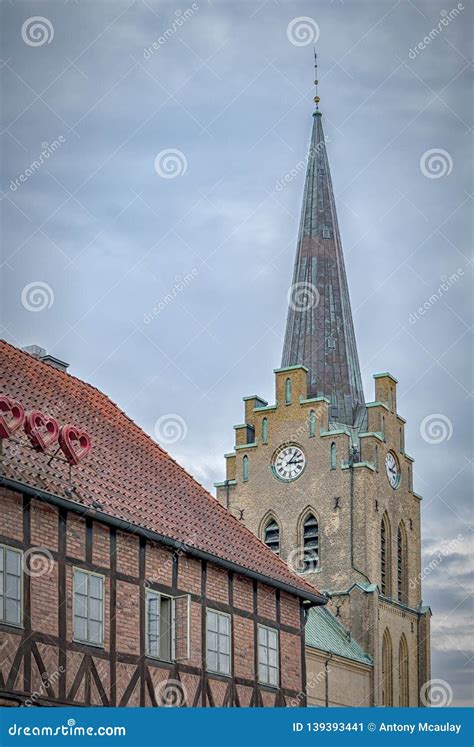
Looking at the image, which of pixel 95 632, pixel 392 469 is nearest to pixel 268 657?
pixel 95 632

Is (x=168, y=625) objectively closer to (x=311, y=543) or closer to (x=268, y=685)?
(x=268, y=685)

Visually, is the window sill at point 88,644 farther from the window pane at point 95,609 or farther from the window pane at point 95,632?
the window pane at point 95,609

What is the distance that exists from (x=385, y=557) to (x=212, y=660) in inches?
1550

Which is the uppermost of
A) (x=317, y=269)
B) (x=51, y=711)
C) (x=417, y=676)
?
(x=317, y=269)

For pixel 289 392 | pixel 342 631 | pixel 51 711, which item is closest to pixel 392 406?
pixel 289 392

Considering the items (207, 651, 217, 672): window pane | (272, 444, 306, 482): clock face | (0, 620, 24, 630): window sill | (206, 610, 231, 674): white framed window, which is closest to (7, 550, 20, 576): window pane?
(0, 620, 24, 630): window sill

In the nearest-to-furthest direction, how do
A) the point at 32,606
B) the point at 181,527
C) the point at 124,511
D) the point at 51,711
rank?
the point at 51,711 < the point at 32,606 < the point at 124,511 < the point at 181,527

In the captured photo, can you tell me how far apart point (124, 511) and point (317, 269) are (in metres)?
51.4

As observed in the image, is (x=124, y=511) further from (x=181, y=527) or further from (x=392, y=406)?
(x=392, y=406)

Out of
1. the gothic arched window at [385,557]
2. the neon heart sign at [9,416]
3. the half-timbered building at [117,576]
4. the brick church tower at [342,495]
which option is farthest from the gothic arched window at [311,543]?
the neon heart sign at [9,416]

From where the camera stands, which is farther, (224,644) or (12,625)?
(224,644)

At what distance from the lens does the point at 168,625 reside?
1244 inches

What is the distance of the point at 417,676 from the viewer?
7138cm

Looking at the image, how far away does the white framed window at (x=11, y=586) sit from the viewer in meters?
26.7
